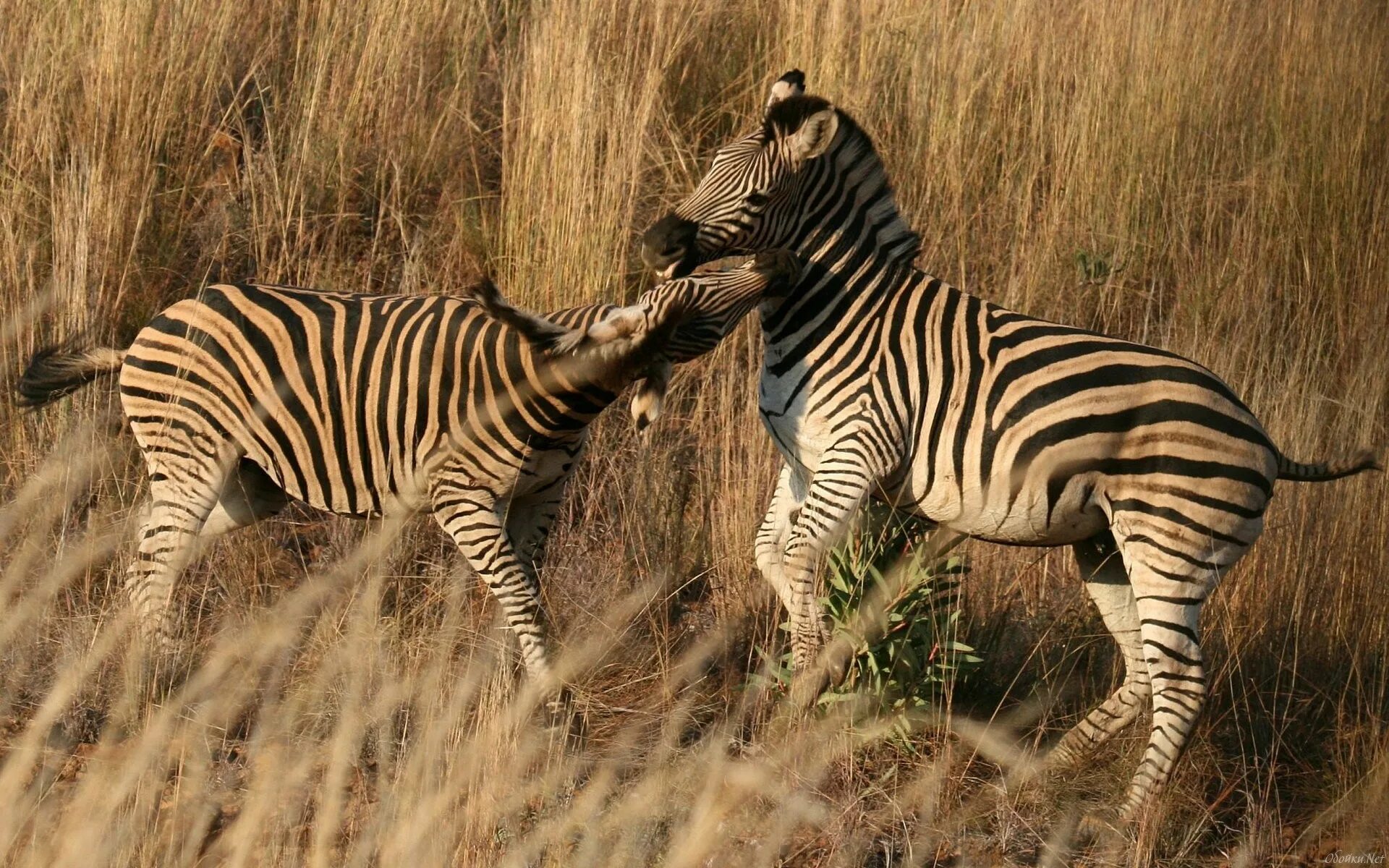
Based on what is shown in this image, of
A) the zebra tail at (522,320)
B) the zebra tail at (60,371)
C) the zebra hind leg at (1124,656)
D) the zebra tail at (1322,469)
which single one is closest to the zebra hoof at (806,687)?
the zebra hind leg at (1124,656)

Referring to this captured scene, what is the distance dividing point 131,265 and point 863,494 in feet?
12.5

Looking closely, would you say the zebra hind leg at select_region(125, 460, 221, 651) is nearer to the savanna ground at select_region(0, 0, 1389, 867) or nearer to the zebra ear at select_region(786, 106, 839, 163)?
the savanna ground at select_region(0, 0, 1389, 867)

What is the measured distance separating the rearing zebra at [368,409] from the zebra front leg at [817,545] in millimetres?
586

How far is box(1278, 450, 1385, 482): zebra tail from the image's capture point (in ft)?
15.6

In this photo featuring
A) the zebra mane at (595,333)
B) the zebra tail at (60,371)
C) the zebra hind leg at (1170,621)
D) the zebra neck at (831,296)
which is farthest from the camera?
the zebra tail at (60,371)

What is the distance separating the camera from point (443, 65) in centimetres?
810

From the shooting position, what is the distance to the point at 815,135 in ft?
16.3

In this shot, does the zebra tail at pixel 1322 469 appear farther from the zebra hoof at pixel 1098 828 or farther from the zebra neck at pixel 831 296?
the zebra neck at pixel 831 296

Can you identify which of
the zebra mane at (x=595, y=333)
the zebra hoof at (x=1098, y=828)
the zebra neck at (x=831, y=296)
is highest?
the zebra neck at (x=831, y=296)

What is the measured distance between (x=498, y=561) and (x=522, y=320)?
83cm

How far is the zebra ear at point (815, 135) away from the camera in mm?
4953

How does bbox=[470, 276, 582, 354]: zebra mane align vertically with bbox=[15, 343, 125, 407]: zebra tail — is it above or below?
above

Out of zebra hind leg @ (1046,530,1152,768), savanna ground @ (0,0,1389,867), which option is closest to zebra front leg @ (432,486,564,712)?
savanna ground @ (0,0,1389,867)

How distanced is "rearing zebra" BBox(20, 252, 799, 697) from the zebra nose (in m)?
0.10
